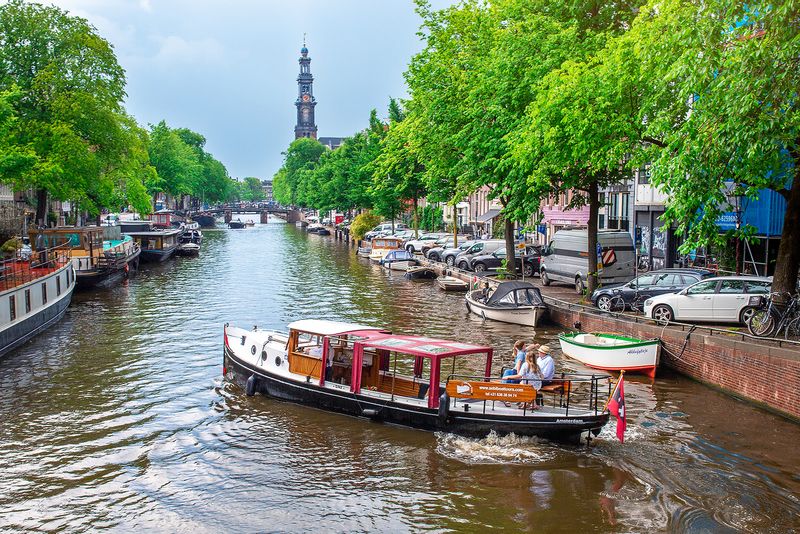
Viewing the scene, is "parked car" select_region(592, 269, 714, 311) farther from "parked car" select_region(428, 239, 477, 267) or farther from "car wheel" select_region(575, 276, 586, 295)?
"parked car" select_region(428, 239, 477, 267)

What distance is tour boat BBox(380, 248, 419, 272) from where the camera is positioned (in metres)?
58.9

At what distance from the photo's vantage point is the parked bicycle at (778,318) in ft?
71.5

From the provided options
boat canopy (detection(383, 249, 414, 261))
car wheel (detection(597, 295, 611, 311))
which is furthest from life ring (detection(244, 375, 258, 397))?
boat canopy (detection(383, 249, 414, 261))

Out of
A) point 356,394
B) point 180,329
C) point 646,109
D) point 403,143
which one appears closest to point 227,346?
point 356,394

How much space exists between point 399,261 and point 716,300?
3505 centimetres

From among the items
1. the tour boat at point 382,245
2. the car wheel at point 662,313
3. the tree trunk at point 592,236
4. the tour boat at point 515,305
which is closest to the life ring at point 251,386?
the car wheel at point 662,313

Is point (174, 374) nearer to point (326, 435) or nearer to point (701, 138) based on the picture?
point (326, 435)

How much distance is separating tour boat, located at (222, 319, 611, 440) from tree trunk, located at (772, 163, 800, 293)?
600 centimetres

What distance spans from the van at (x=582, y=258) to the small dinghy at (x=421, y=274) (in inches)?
515

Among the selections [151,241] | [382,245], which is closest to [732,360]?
[382,245]

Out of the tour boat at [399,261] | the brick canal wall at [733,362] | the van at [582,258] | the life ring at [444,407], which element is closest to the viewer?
the life ring at [444,407]

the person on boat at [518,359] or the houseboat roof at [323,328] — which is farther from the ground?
the houseboat roof at [323,328]

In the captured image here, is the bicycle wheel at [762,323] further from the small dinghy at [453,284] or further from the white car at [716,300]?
the small dinghy at [453,284]

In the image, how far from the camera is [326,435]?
768 inches
